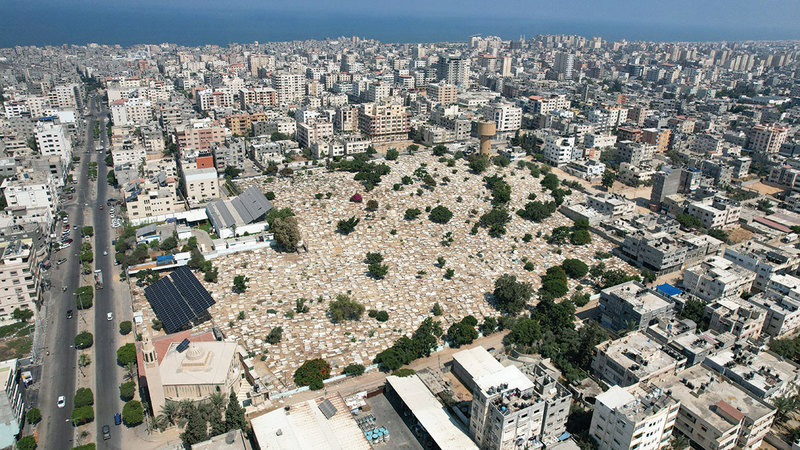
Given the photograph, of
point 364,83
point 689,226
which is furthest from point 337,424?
point 364,83

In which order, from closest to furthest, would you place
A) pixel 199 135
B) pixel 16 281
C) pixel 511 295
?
pixel 16 281 → pixel 511 295 → pixel 199 135

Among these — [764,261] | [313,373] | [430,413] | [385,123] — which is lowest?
[430,413]

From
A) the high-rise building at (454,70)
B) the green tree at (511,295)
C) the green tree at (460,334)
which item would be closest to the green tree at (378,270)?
the green tree at (460,334)

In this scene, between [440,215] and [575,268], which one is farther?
[440,215]

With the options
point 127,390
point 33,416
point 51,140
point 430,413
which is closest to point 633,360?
point 430,413

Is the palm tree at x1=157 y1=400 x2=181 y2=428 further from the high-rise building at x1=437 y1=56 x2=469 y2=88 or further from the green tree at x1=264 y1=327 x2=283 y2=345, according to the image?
the high-rise building at x1=437 y1=56 x2=469 y2=88

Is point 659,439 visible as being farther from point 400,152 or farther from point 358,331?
point 400,152

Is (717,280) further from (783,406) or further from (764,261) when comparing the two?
(783,406)

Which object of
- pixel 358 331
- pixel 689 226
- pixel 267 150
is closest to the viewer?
pixel 358 331
